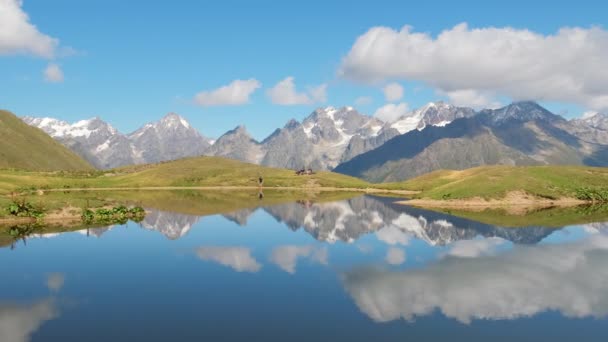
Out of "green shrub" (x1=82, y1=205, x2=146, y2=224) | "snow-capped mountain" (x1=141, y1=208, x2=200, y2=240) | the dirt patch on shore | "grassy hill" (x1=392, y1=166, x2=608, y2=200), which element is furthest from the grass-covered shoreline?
"green shrub" (x1=82, y1=205, x2=146, y2=224)

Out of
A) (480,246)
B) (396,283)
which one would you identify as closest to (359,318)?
(396,283)

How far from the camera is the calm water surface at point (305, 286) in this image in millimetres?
34969

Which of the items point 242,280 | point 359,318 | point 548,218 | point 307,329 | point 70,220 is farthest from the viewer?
point 548,218

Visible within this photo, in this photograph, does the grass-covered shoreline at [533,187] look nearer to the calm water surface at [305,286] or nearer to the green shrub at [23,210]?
the calm water surface at [305,286]

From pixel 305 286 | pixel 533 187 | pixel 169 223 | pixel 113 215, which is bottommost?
pixel 305 286

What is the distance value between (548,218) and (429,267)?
62.9 m

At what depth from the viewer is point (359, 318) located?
37500 millimetres

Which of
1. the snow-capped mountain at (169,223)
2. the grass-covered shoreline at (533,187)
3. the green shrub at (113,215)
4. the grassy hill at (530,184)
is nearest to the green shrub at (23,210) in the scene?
the green shrub at (113,215)

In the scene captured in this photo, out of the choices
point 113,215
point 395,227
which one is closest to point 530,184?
point 395,227

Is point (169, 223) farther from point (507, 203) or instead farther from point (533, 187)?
point (533, 187)

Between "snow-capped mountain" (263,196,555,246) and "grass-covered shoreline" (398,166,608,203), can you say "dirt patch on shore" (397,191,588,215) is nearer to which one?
"grass-covered shoreline" (398,166,608,203)

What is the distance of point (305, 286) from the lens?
47531mm

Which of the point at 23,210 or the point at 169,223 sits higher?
the point at 23,210

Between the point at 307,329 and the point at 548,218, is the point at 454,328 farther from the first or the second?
the point at 548,218
